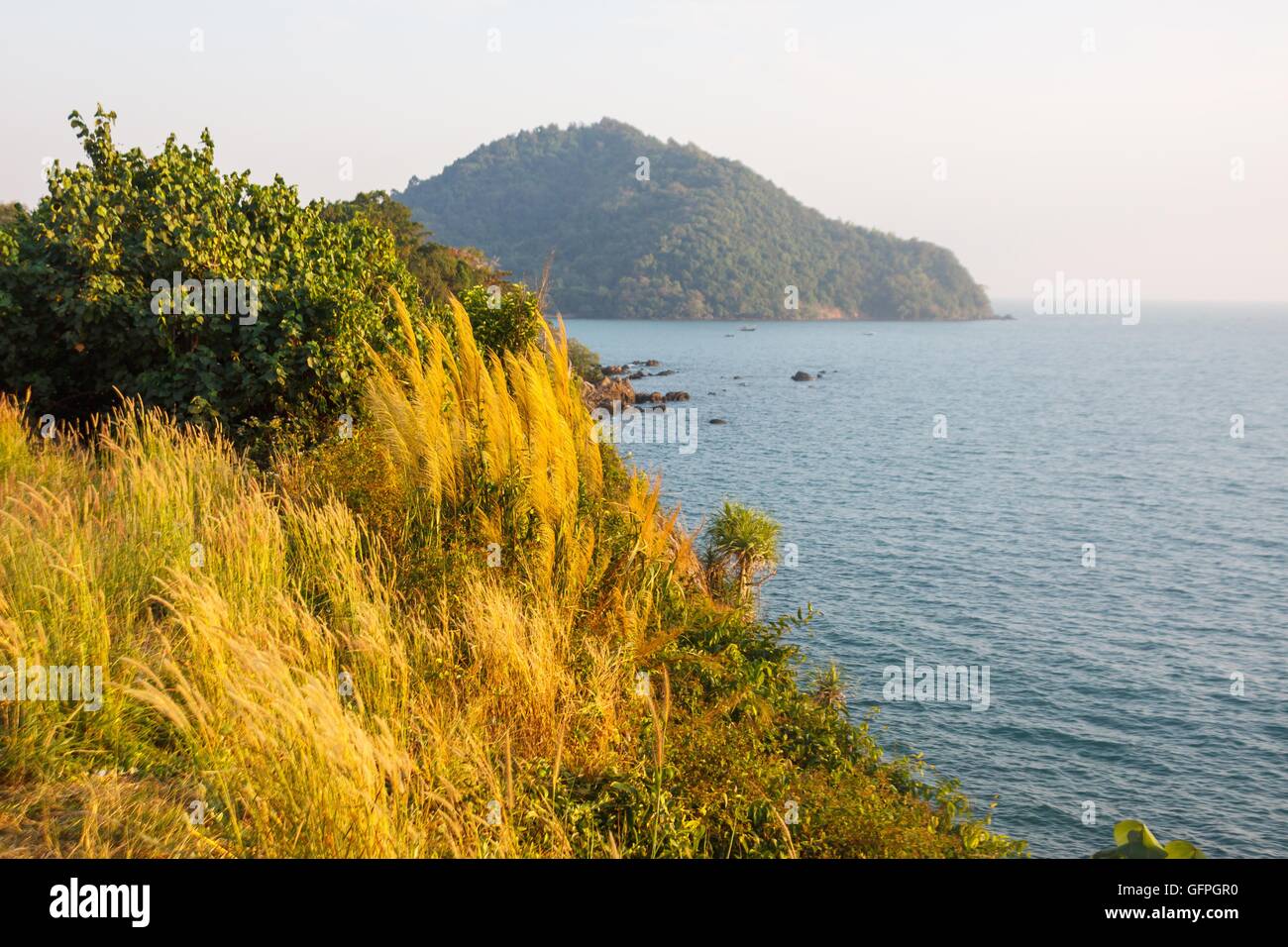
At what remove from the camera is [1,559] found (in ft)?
17.1

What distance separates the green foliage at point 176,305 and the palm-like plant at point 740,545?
9653 millimetres

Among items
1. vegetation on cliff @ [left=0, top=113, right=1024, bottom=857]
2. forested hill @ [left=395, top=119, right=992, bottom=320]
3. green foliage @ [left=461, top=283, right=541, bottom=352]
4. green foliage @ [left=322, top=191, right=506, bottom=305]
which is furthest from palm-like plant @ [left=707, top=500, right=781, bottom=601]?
forested hill @ [left=395, top=119, right=992, bottom=320]

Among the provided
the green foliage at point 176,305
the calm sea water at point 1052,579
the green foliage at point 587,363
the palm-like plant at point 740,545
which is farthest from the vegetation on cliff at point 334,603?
the green foliage at point 587,363

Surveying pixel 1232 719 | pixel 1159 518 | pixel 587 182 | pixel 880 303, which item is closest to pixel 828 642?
Answer: pixel 1232 719

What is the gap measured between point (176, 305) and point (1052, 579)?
27.1m

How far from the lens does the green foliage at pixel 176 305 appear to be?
10391 millimetres

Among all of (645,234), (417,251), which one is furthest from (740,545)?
(645,234)

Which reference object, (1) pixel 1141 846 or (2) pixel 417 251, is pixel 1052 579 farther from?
(2) pixel 417 251

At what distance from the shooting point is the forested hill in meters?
161

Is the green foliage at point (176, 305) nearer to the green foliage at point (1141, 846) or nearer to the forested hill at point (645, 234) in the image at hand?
the green foliage at point (1141, 846)

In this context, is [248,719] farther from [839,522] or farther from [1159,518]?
[1159,518]
